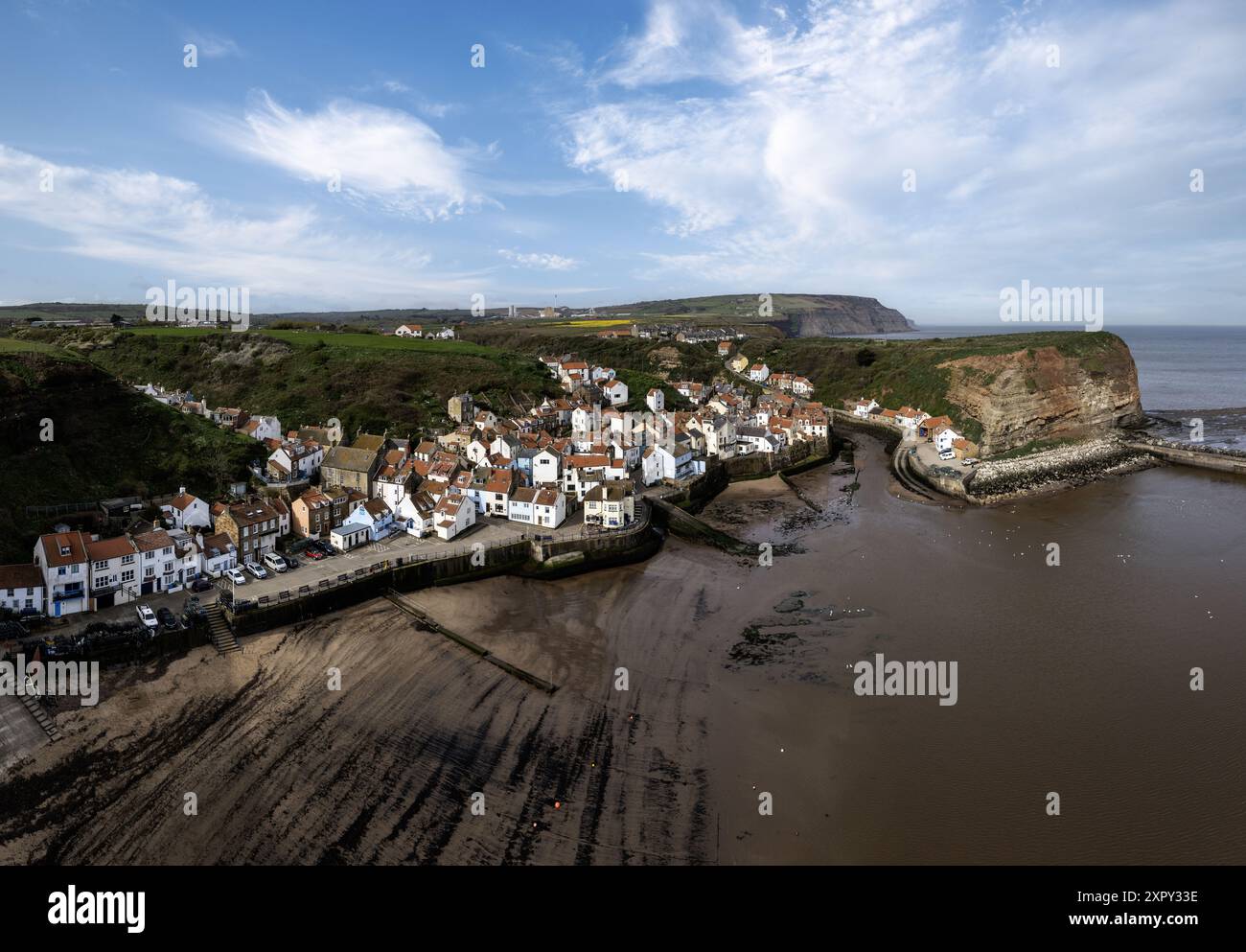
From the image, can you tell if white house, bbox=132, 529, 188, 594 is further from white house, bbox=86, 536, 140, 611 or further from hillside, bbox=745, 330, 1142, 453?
hillside, bbox=745, 330, 1142, 453

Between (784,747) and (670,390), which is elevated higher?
(670,390)

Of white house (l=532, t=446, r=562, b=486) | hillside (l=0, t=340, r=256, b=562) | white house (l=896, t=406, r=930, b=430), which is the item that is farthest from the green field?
white house (l=896, t=406, r=930, b=430)

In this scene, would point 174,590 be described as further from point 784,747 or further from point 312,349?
point 312,349

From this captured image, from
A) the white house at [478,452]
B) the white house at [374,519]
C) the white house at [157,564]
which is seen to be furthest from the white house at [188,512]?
the white house at [478,452]

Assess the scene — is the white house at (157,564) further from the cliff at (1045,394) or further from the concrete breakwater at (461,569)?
the cliff at (1045,394)

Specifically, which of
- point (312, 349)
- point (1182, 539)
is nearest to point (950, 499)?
point (1182, 539)
